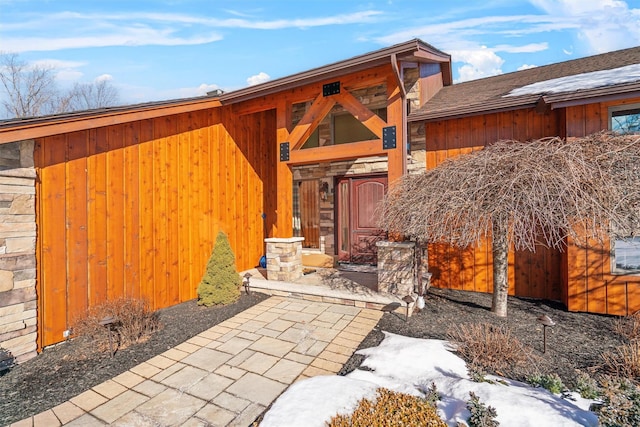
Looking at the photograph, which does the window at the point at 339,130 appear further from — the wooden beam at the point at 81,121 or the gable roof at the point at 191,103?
the wooden beam at the point at 81,121

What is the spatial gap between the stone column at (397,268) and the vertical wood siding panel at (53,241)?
4.59 meters

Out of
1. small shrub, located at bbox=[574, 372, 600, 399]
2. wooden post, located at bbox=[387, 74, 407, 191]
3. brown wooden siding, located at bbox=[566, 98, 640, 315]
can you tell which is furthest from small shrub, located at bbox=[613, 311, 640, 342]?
wooden post, located at bbox=[387, 74, 407, 191]

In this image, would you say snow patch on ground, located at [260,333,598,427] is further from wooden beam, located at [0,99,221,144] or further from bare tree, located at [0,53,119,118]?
bare tree, located at [0,53,119,118]

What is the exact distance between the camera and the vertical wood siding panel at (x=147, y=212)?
16.0 ft

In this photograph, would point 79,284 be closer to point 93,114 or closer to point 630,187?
point 93,114

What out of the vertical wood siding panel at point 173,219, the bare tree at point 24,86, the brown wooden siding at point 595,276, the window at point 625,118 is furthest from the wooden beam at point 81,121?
the bare tree at point 24,86

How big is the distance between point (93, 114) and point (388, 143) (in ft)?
14.5

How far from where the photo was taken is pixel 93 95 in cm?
1820

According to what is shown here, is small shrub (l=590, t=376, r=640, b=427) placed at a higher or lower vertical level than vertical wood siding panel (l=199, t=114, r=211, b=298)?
lower

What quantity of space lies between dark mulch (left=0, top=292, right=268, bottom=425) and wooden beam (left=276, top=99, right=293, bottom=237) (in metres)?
2.19

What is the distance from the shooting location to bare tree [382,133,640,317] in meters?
3.38

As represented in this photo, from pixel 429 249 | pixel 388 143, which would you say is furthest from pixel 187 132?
pixel 429 249

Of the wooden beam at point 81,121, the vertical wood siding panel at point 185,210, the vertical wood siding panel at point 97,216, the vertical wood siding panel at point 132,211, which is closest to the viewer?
the wooden beam at point 81,121

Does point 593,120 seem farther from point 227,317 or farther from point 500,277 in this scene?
point 227,317
